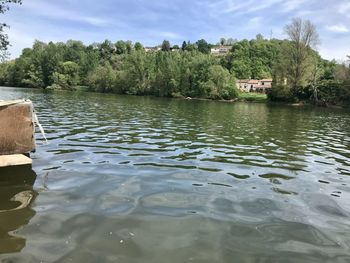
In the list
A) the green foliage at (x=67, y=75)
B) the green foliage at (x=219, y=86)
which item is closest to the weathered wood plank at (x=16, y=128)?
the green foliage at (x=219, y=86)

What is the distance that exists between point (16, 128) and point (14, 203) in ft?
10.2

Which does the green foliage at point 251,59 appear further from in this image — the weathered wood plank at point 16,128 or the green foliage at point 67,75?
the weathered wood plank at point 16,128

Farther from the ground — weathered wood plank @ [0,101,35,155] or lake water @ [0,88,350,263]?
weathered wood plank @ [0,101,35,155]

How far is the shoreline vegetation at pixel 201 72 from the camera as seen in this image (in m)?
89.5

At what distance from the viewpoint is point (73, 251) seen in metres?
6.60

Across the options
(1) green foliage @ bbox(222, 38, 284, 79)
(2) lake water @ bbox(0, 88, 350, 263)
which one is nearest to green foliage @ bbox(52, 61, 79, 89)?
(1) green foliage @ bbox(222, 38, 284, 79)

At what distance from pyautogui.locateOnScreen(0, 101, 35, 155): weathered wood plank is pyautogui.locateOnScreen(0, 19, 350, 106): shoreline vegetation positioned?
30458 mm

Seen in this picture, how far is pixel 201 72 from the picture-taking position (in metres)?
116

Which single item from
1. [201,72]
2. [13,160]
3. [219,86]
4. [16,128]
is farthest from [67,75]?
[13,160]

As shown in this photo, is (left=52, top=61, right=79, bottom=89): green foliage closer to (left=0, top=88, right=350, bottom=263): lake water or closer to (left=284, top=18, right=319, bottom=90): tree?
(left=284, top=18, right=319, bottom=90): tree

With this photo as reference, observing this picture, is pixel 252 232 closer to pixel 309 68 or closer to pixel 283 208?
pixel 283 208

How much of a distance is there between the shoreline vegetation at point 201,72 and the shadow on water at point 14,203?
30688 millimetres

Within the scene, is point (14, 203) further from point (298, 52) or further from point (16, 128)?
point (298, 52)

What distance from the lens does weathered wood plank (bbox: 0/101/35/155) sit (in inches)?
432
